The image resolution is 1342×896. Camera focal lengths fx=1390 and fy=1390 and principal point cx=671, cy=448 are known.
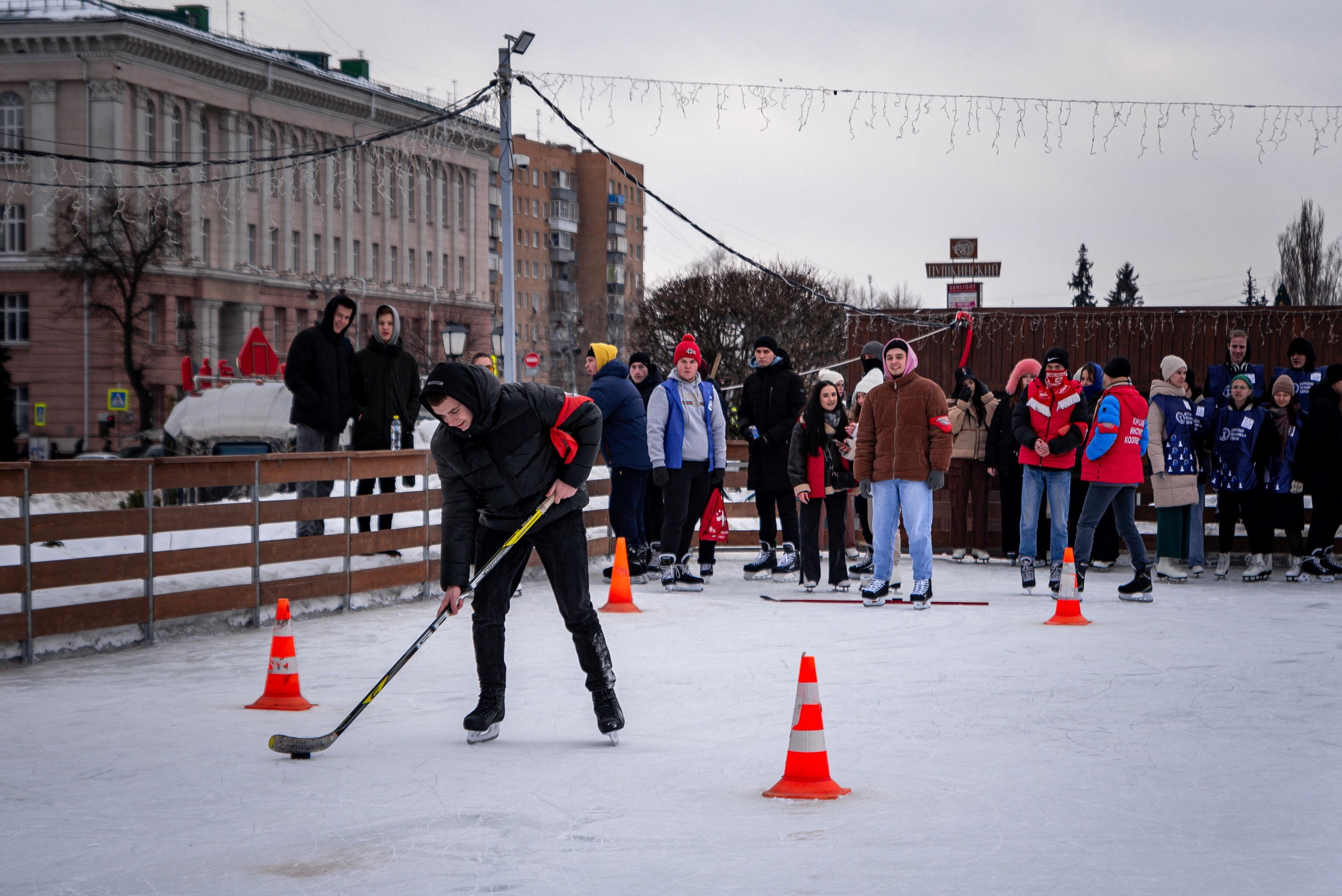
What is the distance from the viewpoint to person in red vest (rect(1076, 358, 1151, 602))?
10.9 metres

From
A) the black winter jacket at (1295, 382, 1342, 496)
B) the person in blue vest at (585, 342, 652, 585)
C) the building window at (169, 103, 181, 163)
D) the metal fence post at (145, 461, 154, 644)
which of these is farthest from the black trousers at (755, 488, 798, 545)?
the building window at (169, 103, 181, 163)

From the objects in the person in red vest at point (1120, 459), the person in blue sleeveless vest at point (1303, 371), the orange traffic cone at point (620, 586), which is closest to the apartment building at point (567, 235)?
the person in blue sleeveless vest at point (1303, 371)

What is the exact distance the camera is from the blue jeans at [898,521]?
1052 centimetres

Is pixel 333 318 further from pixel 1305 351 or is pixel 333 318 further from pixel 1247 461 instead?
pixel 1305 351

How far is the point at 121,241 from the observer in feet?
123

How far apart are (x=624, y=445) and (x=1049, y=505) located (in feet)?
11.7

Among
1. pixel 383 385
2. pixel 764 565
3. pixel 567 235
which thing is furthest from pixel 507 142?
pixel 567 235

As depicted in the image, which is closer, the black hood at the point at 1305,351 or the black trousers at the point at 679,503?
the black trousers at the point at 679,503

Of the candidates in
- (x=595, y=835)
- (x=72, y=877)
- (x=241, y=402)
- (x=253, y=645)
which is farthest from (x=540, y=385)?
(x=241, y=402)

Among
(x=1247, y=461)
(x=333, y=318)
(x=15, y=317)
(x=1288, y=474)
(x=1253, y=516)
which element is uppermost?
(x=15, y=317)

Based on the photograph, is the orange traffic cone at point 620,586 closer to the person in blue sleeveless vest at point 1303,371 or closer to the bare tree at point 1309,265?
the person in blue sleeveless vest at point 1303,371

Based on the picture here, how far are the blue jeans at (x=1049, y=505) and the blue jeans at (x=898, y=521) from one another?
3.83 feet

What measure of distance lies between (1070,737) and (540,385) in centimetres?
277

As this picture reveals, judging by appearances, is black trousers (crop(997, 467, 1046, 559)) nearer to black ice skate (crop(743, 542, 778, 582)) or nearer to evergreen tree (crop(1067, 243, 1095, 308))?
black ice skate (crop(743, 542, 778, 582))
